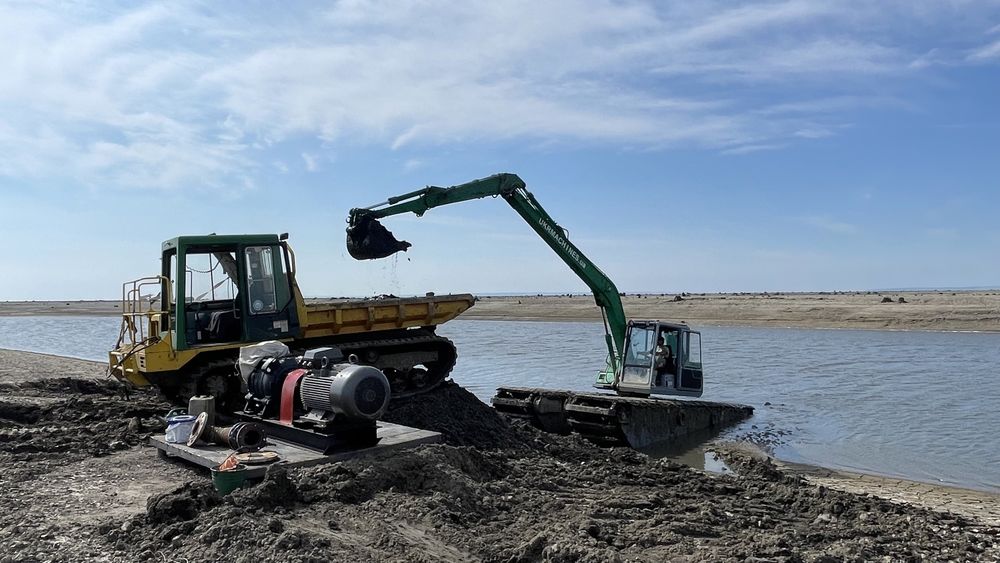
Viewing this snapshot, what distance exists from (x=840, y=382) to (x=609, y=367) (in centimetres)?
865

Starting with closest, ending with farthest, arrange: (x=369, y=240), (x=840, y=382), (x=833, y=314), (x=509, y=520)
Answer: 1. (x=509, y=520)
2. (x=369, y=240)
3. (x=840, y=382)
4. (x=833, y=314)

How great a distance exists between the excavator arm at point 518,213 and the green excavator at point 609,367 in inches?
0.6

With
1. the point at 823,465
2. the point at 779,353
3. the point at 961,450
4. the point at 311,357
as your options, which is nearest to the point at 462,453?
the point at 311,357

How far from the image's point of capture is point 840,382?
19.8m

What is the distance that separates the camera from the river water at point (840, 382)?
1202 centimetres

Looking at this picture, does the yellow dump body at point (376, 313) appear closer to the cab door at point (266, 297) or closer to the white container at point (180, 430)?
the cab door at point (266, 297)

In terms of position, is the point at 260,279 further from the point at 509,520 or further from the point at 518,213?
the point at 509,520

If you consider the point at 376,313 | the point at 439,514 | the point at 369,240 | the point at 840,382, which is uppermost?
the point at 369,240

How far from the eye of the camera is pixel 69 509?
635 cm

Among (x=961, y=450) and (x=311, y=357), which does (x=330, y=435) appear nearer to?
(x=311, y=357)

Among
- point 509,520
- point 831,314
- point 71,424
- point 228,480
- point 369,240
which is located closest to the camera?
point 509,520

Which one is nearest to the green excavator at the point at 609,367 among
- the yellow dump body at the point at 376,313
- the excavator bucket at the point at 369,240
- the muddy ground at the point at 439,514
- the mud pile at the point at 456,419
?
the excavator bucket at the point at 369,240

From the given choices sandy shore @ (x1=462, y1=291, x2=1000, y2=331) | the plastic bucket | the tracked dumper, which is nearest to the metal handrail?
the tracked dumper

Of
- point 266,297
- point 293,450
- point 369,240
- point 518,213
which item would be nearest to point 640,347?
point 518,213
